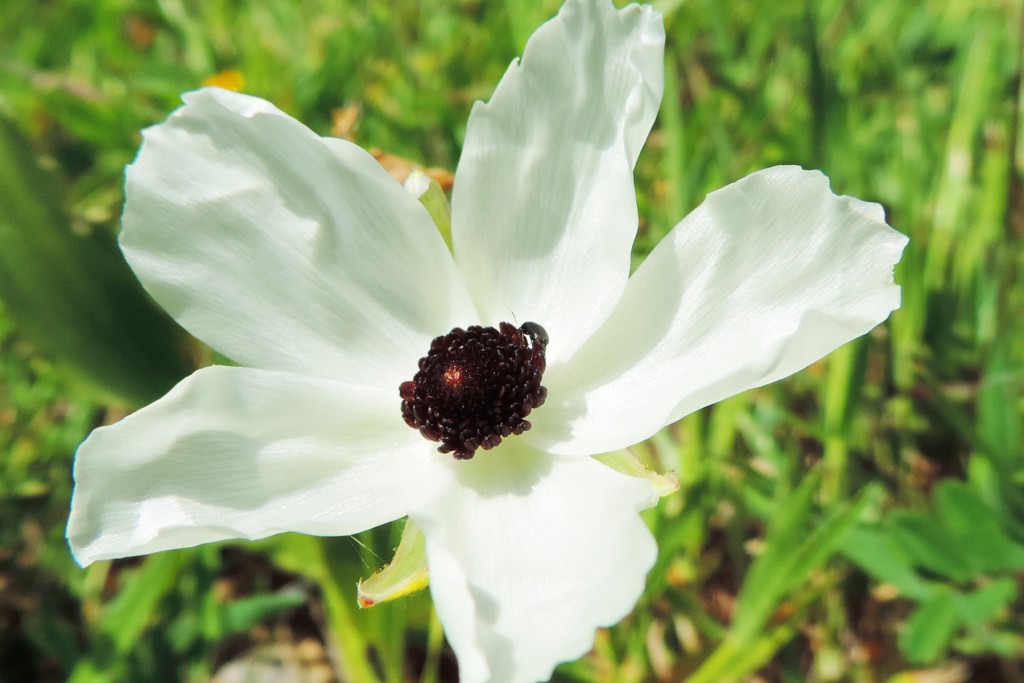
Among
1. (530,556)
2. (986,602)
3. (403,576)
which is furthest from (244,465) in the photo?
(986,602)

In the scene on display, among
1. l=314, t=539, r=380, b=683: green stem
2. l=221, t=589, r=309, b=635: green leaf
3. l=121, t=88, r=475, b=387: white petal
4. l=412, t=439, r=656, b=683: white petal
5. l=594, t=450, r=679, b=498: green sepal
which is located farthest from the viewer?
l=221, t=589, r=309, b=635: green leaf

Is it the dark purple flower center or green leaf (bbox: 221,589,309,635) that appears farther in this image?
green leaf (bbox: 221,589,309,635)

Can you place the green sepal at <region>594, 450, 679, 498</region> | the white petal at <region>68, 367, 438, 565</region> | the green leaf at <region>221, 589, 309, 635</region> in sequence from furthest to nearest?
the green leaf at <region>221, 589, 309, 635</region>, the white petal at <region>68, 367, 438, 565</region>, the green sepal at <region>594, 450, 679, 498</region>

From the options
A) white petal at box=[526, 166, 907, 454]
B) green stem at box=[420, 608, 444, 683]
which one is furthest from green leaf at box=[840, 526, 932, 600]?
green stem at box=[420, 608, 444, 683]

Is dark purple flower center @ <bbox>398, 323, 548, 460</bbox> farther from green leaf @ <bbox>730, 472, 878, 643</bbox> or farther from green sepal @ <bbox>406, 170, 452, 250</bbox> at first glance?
green leaf @ <bbox>730, 472, 878, 643</bbox>

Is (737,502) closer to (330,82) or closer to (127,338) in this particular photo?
(127,338)

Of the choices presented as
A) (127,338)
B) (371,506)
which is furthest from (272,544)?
(371,506)

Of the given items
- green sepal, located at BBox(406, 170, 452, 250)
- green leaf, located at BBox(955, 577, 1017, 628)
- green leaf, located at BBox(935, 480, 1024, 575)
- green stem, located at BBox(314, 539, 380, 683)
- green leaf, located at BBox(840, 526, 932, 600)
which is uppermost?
green sepal, located at BBox(406, 170, 452, 250)

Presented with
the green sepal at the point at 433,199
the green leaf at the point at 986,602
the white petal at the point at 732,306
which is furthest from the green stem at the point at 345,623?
the green leaf at the point at 986,602
